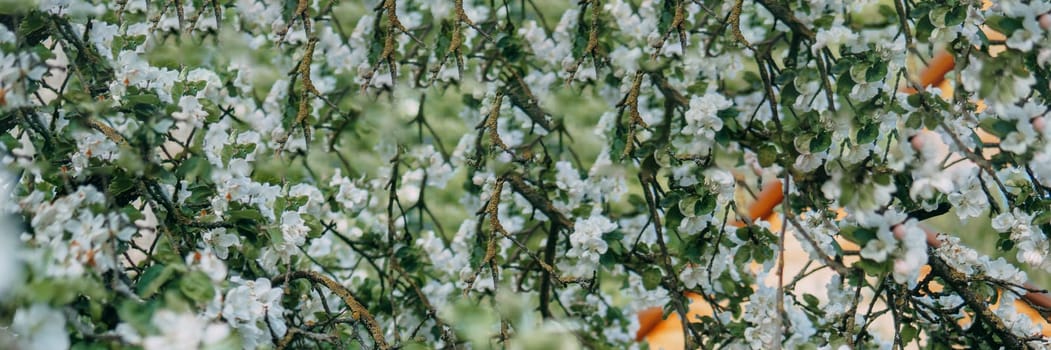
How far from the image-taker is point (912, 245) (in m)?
1.12

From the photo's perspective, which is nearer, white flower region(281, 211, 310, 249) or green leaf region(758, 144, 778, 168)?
white flower region(281, 211, 310, 249)

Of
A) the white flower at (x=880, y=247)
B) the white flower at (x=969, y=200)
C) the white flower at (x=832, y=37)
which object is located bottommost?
the white flower at (x=880, y=247)

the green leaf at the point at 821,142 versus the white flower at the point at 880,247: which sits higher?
the green leaf at the point at 821,142

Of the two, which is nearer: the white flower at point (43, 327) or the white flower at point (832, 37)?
the white flower at point (43, 327)

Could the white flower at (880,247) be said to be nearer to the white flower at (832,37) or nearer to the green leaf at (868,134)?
the green leaf at (868,134)

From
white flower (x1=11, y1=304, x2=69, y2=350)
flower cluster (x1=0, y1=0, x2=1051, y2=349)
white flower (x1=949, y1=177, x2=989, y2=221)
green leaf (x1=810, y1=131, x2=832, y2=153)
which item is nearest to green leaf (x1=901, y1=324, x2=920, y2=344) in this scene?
flower cluster (x1=0, y1=0, x2=1051, y2=349)

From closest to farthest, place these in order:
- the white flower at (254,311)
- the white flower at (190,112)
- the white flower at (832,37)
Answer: the white flower at (254,311)
the white flower at (190,112)
the white flower at (832,37)

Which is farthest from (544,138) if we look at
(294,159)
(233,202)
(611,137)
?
(233,202)

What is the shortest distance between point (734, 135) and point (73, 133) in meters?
0.92

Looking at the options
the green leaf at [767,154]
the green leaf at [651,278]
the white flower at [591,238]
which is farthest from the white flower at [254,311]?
the green leaf at [767,154]

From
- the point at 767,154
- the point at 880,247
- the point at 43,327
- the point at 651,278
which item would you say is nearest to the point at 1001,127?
the point at 880,247

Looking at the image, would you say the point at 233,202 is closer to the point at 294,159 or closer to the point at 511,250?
the point at 294,159

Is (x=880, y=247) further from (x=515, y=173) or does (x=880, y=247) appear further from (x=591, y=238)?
(x=515, y=173)

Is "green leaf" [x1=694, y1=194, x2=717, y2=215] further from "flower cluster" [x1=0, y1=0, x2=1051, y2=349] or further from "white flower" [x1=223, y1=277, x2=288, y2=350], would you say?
"white flower" [x1=223, y1=277, x2=288, y2=350]
